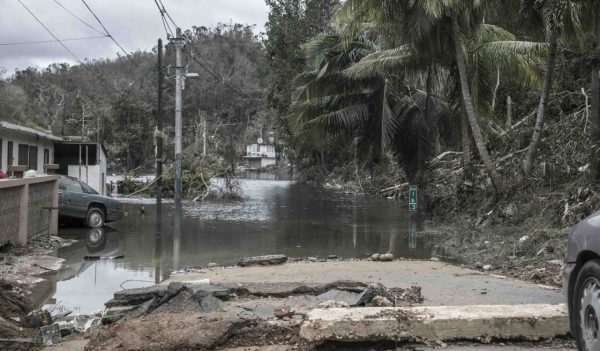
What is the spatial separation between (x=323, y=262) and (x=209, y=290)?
20.6ft

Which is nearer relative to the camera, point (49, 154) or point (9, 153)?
point (9, 153)

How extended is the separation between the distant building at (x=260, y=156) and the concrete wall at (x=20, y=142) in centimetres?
9520

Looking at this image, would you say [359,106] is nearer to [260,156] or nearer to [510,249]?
[510,249]

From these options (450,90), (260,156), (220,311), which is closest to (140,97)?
(260,156)

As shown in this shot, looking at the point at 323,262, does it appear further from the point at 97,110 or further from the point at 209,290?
the point at 97,110

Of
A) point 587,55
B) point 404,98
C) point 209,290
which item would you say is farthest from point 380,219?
point 209,290

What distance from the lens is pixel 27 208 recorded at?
13883mm

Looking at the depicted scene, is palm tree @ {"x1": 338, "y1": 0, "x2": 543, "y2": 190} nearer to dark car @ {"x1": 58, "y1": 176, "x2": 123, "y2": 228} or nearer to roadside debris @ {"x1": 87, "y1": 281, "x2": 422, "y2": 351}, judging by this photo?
dark car @ {"x1": 58, "y1": 176, "x2": 123, "y2": 228}

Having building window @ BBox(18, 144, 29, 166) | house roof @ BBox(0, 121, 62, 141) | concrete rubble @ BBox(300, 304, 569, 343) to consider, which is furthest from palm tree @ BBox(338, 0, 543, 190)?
building window @ BBox(18, 144, 29, 166)

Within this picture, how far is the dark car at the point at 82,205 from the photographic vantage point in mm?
18906

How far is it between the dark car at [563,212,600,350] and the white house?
17209mm

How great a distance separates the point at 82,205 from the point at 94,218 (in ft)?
2.09

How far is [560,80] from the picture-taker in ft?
69.6

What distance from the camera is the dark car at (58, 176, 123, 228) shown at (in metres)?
18.9
